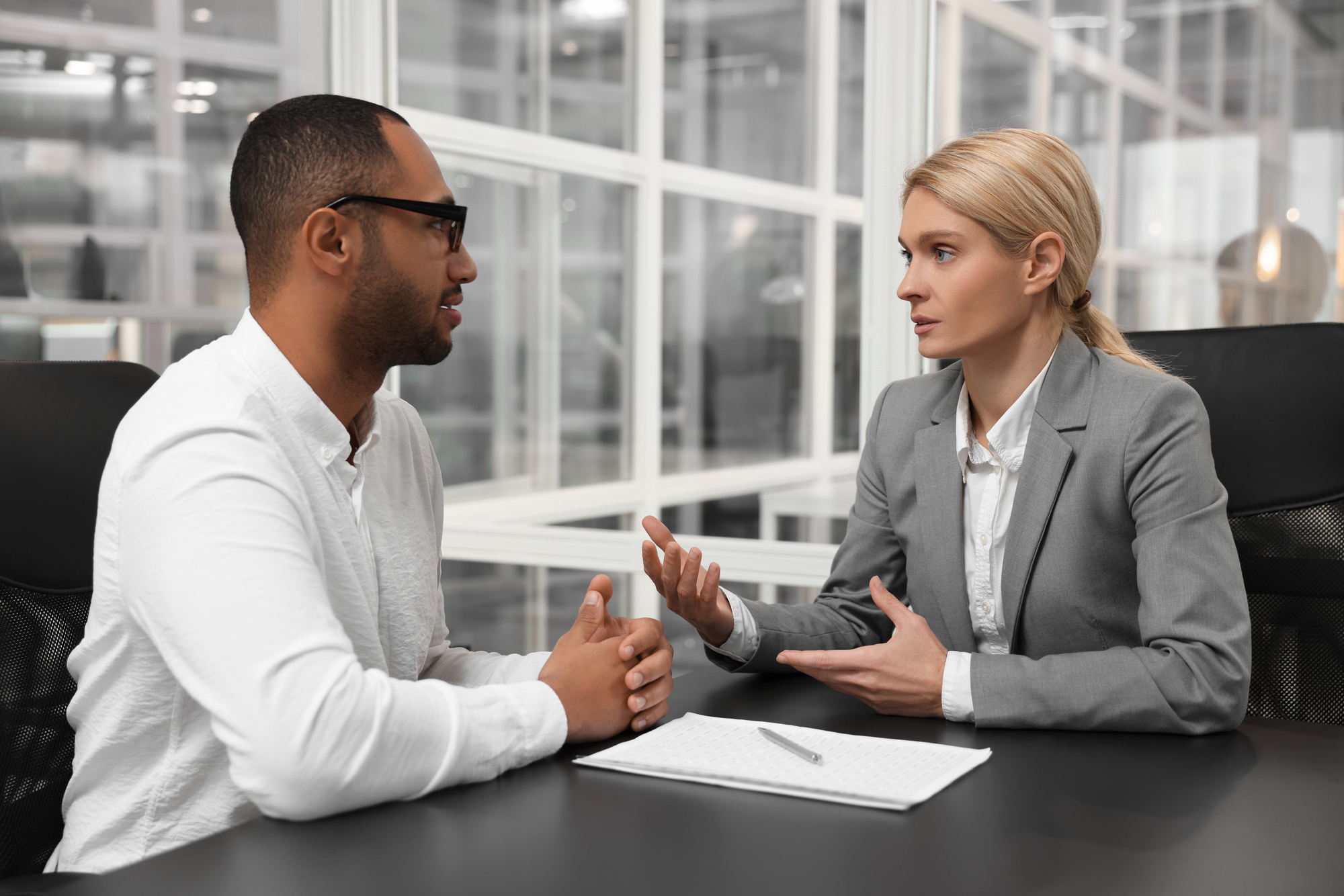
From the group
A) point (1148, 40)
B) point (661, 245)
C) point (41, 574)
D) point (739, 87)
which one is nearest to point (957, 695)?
point (41, 574)

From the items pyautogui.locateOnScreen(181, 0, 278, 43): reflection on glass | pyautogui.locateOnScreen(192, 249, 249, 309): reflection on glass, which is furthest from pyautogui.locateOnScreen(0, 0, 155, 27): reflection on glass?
pyautogui.locateOnScreen(192, 249, 249, 309): reflection on glass

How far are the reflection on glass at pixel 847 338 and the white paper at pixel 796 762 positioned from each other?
1.53 meters

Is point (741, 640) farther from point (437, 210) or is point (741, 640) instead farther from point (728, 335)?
point (728, 335)

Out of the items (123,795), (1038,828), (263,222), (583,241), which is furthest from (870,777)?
(583,241)

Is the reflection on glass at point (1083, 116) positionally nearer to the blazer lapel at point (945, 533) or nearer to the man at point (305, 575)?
the blazer lapel at point (945, 533)

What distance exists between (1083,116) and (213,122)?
7.56 ft

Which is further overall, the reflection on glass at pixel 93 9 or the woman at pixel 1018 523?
the reflection on glass at pixel 93 9

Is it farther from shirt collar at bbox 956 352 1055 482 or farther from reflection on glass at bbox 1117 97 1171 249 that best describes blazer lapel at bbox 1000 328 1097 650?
reflection on glass at bbox 1117 97 1171 249

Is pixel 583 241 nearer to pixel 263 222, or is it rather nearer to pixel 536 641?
pixel 536 641

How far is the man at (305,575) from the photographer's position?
952 millimetres

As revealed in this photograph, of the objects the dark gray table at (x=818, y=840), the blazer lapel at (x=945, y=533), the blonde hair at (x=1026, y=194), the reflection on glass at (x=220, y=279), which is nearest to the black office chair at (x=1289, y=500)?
the blonde hair at (x=1026, y=194)

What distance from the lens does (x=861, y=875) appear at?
0.80 m

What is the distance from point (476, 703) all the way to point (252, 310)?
1.79 feet

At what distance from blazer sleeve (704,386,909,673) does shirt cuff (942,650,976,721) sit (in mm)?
279
